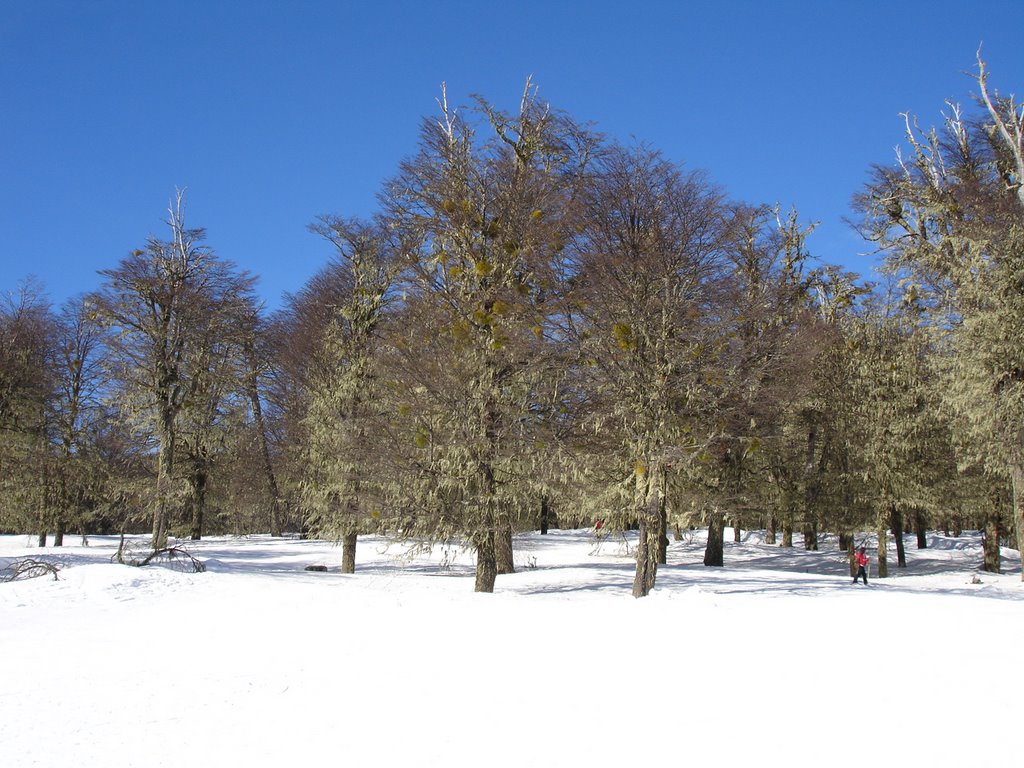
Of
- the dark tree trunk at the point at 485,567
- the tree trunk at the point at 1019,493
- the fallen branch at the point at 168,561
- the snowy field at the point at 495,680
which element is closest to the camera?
the snowy field at the point at 495,680

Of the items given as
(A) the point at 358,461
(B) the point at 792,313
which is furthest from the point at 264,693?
(B) the point at 792,313

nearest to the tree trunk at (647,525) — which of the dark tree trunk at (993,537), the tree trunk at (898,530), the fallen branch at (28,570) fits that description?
the fallen branch at (28,570)

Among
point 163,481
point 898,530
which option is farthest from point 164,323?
point 898,530

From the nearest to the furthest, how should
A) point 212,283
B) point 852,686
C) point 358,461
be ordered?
1. point 852,686
2. point 358,461
3. point 212,283

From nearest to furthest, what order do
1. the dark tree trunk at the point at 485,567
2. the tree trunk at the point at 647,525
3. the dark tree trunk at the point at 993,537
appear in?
the tree trunk at the point at 647,525 → the dark tree trunk at the point at 485,567 → the dark tree trunk at the point at 993,537

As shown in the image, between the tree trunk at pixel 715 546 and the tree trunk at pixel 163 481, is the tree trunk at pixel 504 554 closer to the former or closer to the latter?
the tree trunk at pixel 715 546

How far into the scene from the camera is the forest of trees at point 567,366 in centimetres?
1382

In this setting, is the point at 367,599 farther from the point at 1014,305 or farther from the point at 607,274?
the point at 1014,305

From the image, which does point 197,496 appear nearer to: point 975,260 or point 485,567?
point 485,567

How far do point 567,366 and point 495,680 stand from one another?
775 centimetres

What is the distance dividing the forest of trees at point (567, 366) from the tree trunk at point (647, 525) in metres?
0.07

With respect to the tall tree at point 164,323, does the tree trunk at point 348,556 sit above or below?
below

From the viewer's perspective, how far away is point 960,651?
7422mm

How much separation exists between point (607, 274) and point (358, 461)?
23.1ft
